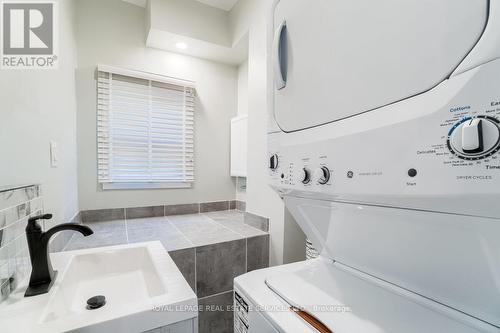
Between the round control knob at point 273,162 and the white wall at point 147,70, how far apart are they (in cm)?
175

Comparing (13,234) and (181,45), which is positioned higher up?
(181,45)

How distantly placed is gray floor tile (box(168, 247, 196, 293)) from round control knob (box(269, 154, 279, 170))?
37.9 inches

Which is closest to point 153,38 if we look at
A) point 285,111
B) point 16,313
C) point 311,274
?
point 285,111

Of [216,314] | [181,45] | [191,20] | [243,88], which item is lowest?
[216,314]

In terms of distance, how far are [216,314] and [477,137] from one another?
176 centimetres

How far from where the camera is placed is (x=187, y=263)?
1424 mm

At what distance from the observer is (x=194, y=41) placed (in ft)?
6.73

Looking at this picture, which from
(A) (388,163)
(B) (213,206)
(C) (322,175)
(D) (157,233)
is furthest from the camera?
(B) (213,206)

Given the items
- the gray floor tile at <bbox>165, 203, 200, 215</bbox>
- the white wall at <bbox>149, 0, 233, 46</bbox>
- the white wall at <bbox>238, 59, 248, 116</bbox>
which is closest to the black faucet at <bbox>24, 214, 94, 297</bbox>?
the gray floor tile at <bbox>165, 203, 200, 215</bbox>

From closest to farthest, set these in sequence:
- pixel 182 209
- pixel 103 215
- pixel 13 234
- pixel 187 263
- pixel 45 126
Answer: pixel 13 234 → pixel 45 126 → pixel 187 263 → pixel 103 215 → pixel 182 209

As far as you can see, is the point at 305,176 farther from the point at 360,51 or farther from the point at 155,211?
the point at 155,211

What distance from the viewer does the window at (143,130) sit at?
1.95 meters

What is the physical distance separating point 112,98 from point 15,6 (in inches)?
41.7

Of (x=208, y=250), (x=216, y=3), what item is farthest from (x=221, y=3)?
(x=208, y=250)
